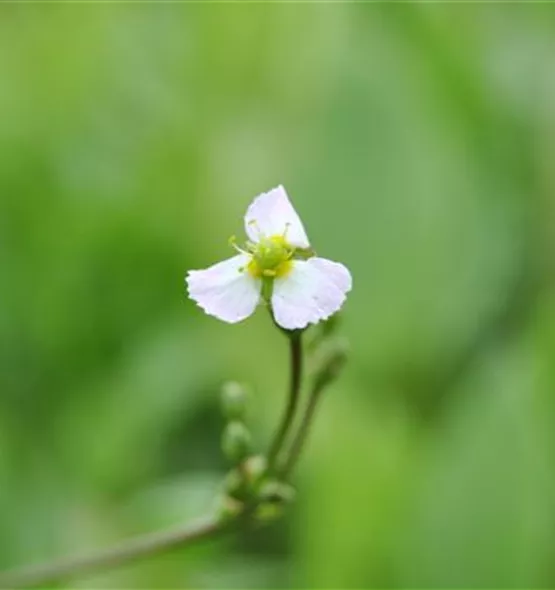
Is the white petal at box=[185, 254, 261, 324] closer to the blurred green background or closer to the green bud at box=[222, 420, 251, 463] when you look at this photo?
the green bud at box=[222, 420, 251, 463]

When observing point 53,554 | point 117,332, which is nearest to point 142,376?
point 117,332

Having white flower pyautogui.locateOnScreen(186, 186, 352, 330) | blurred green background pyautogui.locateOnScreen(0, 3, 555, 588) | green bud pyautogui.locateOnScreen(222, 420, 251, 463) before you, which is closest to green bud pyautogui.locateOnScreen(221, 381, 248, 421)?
green bud pyautogui.locateOnScreen(222, 420, 251, 463)

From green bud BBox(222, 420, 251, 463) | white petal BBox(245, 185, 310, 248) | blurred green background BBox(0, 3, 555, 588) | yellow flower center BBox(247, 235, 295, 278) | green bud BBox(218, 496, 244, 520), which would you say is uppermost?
blurred green background BBox(0, 3, 555, 588)

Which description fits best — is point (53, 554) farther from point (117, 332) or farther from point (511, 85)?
point (511, 85)

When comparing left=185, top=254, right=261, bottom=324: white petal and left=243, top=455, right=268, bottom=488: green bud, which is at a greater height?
left=185, top=254, right=261, bottom=324: white petal

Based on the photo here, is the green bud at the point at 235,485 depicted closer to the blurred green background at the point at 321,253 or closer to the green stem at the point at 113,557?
the green stem at the point at 113,557

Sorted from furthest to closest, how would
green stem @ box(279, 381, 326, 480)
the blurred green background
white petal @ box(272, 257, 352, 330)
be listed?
1. the blurred green background
2. green stem @ box(279, 381, 326, 480)
3. white petal @ box(272, 257, 352, 330)

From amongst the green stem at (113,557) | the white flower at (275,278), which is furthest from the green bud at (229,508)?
the white flower at (275,278)
